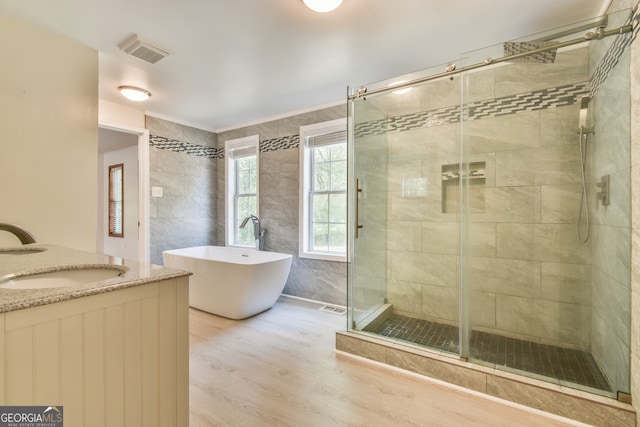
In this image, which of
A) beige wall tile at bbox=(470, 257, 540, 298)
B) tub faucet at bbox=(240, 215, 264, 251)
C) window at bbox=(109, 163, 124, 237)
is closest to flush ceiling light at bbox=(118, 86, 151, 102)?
tub faucet at bbox=(240, 215, 264, 251)

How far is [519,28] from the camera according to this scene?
200cm

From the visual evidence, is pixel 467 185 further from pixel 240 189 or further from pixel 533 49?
pixel 240 189

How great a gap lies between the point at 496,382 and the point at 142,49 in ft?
10.8

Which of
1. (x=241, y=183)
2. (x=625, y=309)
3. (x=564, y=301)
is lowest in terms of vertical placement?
(x=564, y=301)

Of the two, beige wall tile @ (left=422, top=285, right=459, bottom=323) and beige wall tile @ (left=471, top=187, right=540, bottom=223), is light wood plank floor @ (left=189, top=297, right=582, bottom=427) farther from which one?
beige wall tile @ (left=471, top=187, right=540, bottom=223)

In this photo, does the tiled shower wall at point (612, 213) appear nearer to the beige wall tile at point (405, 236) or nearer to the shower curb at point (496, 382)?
the shower curb at point (496, 382)

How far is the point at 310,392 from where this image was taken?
1774 millimetres

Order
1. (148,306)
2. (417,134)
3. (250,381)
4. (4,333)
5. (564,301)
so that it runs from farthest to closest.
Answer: (417,134), (564,301), (250,381), (148,306), (4,333)

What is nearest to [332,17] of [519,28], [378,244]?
[519,28]

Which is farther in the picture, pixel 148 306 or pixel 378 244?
pixel 378 244

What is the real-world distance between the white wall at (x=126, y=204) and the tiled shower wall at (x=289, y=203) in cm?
221

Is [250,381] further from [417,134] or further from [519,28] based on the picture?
Result: [519,28]

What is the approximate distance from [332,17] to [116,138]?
4.27 metres

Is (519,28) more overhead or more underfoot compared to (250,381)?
more overhead
